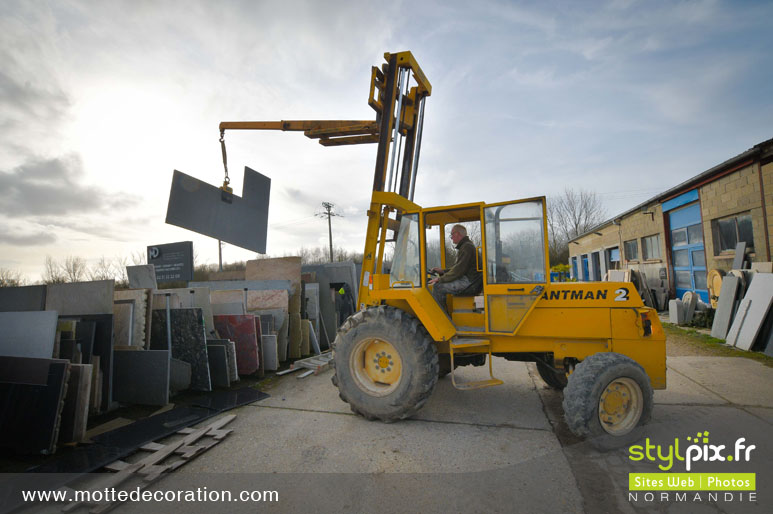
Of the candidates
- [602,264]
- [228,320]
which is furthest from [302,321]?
[602,264]

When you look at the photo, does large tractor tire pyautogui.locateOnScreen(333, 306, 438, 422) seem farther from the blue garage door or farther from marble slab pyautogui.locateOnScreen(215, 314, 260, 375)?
the blue garage door

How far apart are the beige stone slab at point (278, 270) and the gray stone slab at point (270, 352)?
163 cm

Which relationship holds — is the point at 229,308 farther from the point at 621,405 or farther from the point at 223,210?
the point at 621,405

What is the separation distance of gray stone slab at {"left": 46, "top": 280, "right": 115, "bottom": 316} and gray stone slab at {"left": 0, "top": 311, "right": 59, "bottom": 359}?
2.12 feet

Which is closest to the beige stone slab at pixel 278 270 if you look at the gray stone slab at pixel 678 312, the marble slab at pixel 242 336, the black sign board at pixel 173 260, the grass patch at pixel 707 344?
the marble slab at pixel 242 336

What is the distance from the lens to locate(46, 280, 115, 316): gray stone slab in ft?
15.8

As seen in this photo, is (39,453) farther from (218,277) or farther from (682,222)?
(682,222)

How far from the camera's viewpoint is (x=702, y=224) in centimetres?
1038

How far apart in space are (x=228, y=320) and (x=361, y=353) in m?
3.08

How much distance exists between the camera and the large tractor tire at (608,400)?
3.38 metres

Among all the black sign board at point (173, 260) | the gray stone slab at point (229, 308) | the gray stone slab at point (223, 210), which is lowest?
the gray stone slab at point (229, 308)

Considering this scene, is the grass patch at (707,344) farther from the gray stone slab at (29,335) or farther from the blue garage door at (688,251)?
the gray stone slab at (29,335)

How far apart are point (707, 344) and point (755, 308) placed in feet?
3.54

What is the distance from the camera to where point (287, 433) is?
3.92m
